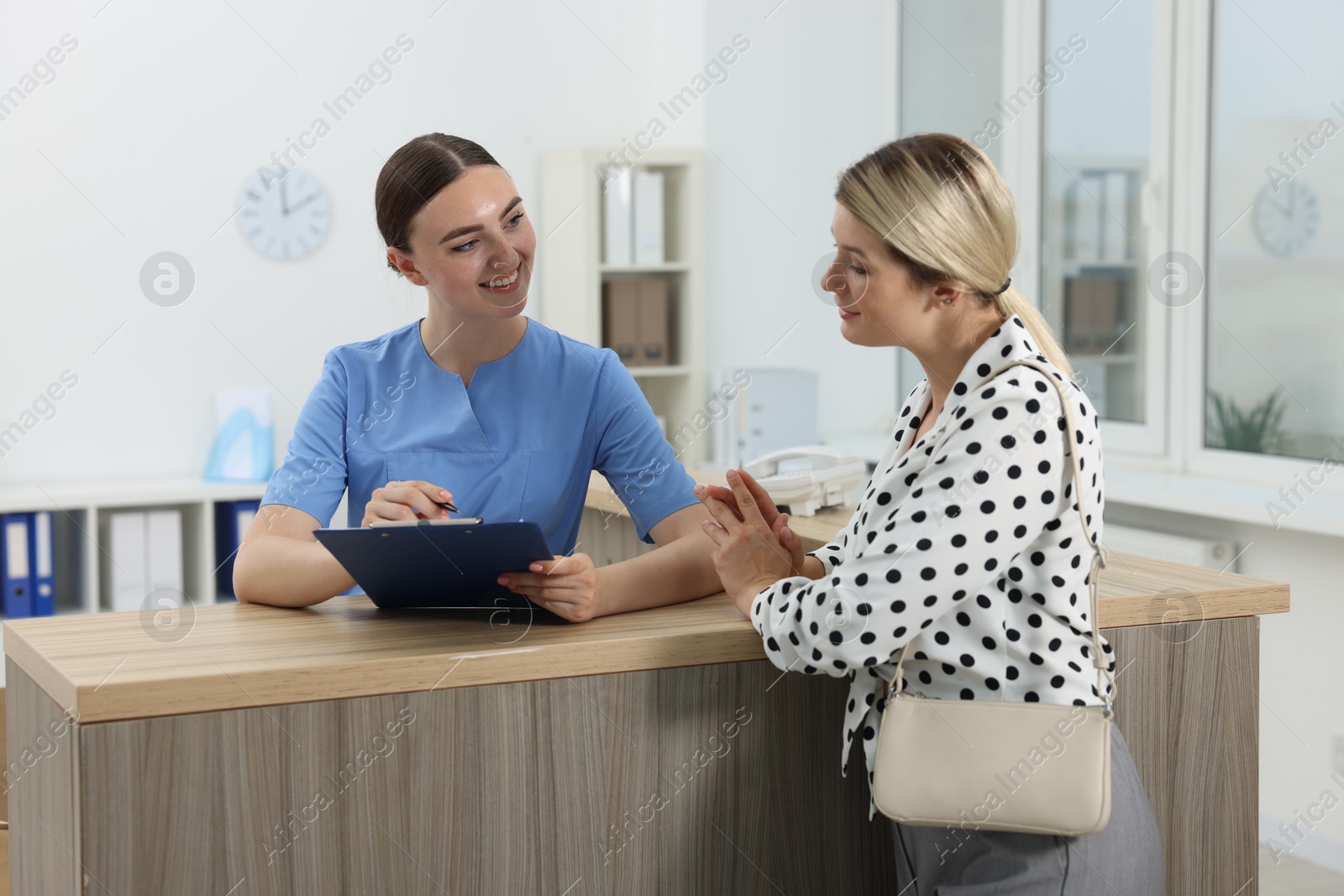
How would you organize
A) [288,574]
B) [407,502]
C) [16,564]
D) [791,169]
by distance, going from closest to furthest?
[407,502] → [288,574] → [16,564] → [791,169]

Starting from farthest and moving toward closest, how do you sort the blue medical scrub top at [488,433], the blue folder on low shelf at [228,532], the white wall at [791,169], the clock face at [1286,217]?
the white wall at [791,169] → the blue folder on low shelf at [228,532] → the clock face at [1286,217] → the blue medical scrub top at [488,433]

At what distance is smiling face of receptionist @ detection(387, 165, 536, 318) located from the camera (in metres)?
1.58

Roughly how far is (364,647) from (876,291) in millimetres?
644

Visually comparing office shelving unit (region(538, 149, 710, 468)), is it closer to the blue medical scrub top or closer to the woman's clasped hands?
the blue medical scrub top

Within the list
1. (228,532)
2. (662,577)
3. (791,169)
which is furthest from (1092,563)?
(791,169)

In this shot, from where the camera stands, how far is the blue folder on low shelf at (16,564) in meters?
3.84

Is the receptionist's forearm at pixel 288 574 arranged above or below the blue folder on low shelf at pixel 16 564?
above

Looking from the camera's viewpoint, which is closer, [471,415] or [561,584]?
[561,584]

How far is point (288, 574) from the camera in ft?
4.93

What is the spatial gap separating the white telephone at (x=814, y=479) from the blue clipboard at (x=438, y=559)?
2.68 ft

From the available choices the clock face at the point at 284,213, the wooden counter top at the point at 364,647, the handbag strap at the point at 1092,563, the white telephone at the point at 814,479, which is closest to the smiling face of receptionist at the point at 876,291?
the handbag strap at the point at 1092,563

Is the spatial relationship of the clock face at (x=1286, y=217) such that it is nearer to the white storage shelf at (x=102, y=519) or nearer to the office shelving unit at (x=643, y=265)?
the office shelving unit at (x=643, y=265)

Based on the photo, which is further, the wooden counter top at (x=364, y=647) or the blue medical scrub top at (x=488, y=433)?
the blue medical scrub top at (x=488, y=433)

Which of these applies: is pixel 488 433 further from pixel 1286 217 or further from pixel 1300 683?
pixel 1286 217
